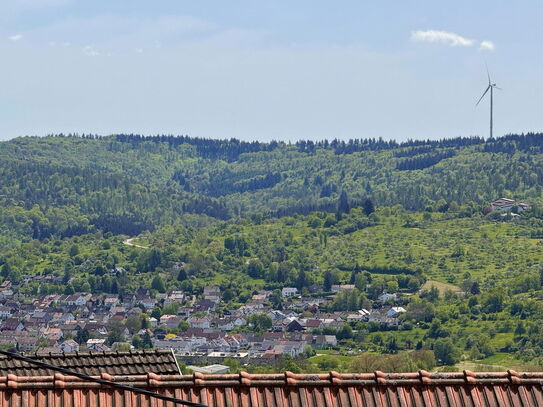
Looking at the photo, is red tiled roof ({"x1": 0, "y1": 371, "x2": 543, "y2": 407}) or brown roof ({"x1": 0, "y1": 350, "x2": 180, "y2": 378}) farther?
brown roof ({"x1": 0, "y1": 350, "x2": 180, "y2": 378})

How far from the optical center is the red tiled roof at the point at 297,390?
1920 cm

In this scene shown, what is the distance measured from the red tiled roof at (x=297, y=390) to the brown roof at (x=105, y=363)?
19.6ft

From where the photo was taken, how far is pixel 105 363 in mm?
26172

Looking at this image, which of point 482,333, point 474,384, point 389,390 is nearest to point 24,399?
point 389,390

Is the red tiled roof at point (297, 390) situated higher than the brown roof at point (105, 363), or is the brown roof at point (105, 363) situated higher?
the red tiled roof at point (297, 390)

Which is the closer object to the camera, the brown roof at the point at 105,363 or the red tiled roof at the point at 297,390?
the red tiled roof at the point at 297,390

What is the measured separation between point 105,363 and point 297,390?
741 centimetres

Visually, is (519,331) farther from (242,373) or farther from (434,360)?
(242,373)

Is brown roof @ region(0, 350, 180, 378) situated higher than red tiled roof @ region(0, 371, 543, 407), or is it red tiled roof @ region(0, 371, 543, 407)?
red tiled roof @ region(0, 371, 543, 407)

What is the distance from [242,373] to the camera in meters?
19.5

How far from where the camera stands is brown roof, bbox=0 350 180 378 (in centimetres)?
2578

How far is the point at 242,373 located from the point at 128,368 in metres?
7.12

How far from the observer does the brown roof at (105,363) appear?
2578 centimetres

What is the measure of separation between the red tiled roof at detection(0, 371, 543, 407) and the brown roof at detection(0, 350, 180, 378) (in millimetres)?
5980
